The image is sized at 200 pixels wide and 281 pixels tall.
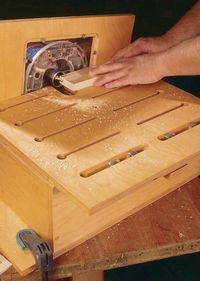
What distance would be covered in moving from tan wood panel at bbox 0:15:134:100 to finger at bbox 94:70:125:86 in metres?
0.08

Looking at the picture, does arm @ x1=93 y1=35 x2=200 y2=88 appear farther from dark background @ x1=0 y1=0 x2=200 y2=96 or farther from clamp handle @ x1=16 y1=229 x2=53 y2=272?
clamp handle @ x1=16 y1=229 x2=53 y2=272

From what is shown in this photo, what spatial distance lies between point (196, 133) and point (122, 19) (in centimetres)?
41

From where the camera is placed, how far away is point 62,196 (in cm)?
81

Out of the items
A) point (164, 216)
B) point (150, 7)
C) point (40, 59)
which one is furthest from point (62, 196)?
point (150, 7)

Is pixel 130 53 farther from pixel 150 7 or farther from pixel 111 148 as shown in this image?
pixel 111 148

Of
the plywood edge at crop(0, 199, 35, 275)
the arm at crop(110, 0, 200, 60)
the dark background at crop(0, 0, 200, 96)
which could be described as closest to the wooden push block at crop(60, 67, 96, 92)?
the arm at crop(110, 0, 200, 60)

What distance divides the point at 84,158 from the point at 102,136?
9 centimetres

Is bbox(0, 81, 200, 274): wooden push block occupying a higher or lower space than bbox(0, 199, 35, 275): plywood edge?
higher

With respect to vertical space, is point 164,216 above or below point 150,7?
below

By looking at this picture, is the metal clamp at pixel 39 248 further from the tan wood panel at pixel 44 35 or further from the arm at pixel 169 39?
the arm at pixel 169 39

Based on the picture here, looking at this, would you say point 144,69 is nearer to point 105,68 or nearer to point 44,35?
point 105,68

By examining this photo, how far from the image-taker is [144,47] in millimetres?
1185

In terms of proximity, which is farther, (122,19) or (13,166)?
(122,19)

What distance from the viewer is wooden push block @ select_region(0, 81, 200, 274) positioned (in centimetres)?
78
